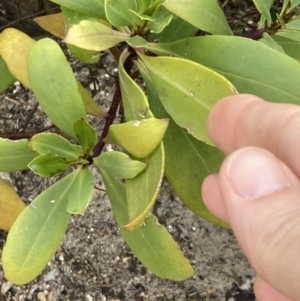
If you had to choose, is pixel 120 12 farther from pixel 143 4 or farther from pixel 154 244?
pixel 154 244


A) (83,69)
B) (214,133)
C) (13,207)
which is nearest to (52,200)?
(13,207)

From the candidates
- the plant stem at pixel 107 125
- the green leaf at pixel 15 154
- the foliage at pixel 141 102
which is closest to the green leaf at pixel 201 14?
the foliage at pixel 141 102

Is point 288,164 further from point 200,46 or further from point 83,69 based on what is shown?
point 83,69

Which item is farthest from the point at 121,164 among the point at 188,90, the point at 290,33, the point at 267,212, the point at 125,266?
the point at 125,266

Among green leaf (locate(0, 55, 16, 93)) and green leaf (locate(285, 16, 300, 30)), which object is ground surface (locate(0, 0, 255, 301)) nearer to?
green leaf (locate(0, 55, 16, 93))

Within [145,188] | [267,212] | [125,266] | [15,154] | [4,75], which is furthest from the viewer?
[125,266]

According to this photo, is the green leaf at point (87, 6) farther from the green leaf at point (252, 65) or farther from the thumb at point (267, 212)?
the thumb at point (267, 212)

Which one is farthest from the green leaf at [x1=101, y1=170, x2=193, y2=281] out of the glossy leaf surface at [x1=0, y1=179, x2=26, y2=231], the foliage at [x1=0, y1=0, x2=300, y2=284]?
the glossy leaf surface at [x1=0, y1=179, x2=26, y2=231]
